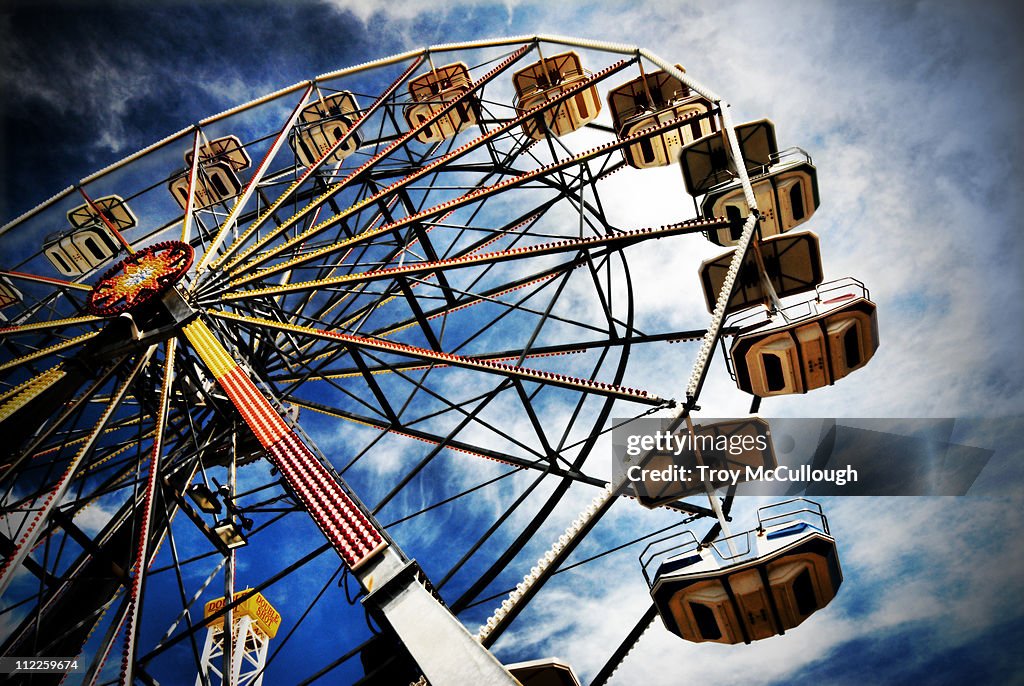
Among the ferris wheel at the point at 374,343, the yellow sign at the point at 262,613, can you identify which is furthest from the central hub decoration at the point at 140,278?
the yellow sign at the point at 262,613

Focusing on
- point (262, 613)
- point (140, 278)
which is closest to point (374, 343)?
point (140, 278)

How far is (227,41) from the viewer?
22219 millimetres

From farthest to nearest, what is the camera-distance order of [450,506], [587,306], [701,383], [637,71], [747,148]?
1. [450,506]
2. [587,306]
3. [637,71]
4. [747,148]
5. [701,383]

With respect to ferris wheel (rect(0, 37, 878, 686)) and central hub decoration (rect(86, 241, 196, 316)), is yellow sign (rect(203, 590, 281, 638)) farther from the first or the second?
central hub decoration (rect(86, 241, 196, 316))

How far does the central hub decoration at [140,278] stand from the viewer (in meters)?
10.7

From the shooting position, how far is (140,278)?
36.9 feet

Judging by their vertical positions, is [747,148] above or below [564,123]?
below

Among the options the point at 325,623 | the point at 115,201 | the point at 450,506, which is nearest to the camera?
the point at 115,201

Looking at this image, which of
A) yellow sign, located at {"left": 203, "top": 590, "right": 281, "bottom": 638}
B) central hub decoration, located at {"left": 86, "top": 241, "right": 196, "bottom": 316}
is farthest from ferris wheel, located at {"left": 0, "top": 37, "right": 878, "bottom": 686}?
yellow sign, located at {"left": 203, "top": 590, "right": 281, "bottom": 638}

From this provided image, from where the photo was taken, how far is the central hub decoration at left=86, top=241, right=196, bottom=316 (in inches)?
420

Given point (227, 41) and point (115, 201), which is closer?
point (115, 201)

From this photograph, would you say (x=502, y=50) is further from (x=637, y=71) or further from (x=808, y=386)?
(x=808, y=386)

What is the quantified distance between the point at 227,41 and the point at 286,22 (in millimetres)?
2327

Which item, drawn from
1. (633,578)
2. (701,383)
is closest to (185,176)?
(701,383)
